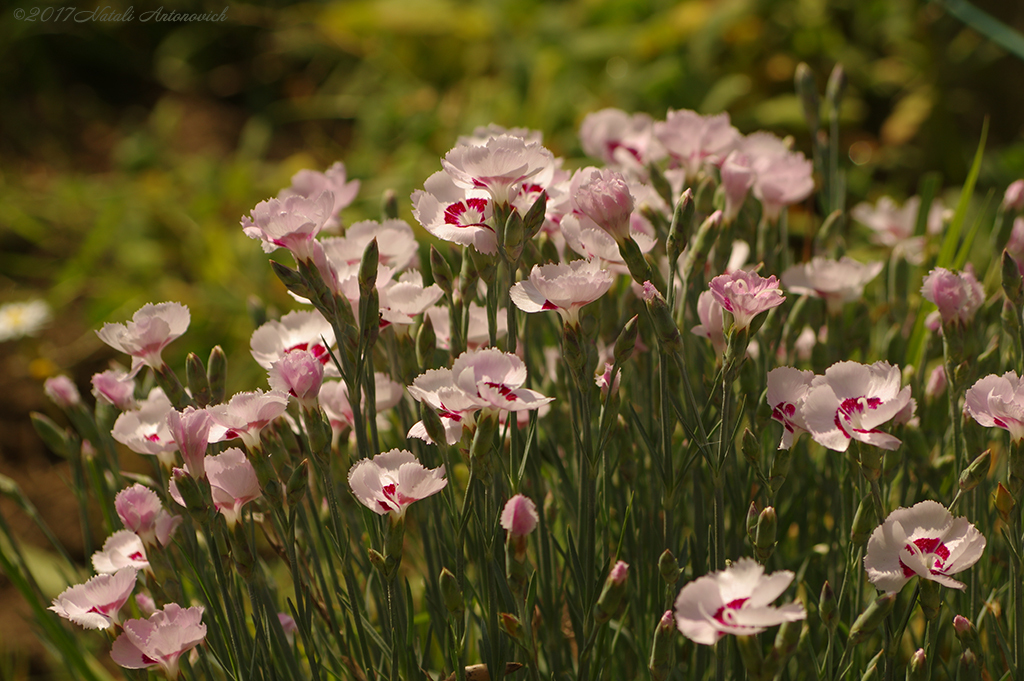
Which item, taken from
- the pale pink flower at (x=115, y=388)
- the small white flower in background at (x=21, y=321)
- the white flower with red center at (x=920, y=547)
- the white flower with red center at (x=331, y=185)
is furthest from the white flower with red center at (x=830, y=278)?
the small white flower in background at (x=21, y=321)

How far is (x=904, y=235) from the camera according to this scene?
5.43ft

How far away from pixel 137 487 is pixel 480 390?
42 centimetres

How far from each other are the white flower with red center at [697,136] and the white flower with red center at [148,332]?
2.33ft

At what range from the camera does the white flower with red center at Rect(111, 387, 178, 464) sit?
0.93 meters

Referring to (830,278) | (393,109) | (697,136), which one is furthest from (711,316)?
(393,109)

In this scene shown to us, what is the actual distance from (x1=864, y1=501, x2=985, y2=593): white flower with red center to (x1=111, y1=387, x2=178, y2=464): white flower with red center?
710 millimetres

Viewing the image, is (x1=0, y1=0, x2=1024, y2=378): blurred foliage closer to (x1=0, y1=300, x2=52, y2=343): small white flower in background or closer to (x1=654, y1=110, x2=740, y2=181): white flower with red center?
(x1=0, y1=300, x2=52, y2=343): small white flower in background

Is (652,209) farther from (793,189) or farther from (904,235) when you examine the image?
(904,235)

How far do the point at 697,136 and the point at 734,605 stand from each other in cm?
76

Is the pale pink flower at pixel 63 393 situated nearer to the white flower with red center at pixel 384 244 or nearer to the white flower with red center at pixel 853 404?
the white flower with red center at pixel 384 244

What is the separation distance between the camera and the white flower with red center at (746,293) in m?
0.80

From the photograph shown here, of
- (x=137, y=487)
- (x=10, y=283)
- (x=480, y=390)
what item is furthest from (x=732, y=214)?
(x=10, y=283)

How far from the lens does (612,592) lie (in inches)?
32.4

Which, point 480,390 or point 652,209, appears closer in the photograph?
point 480,390
